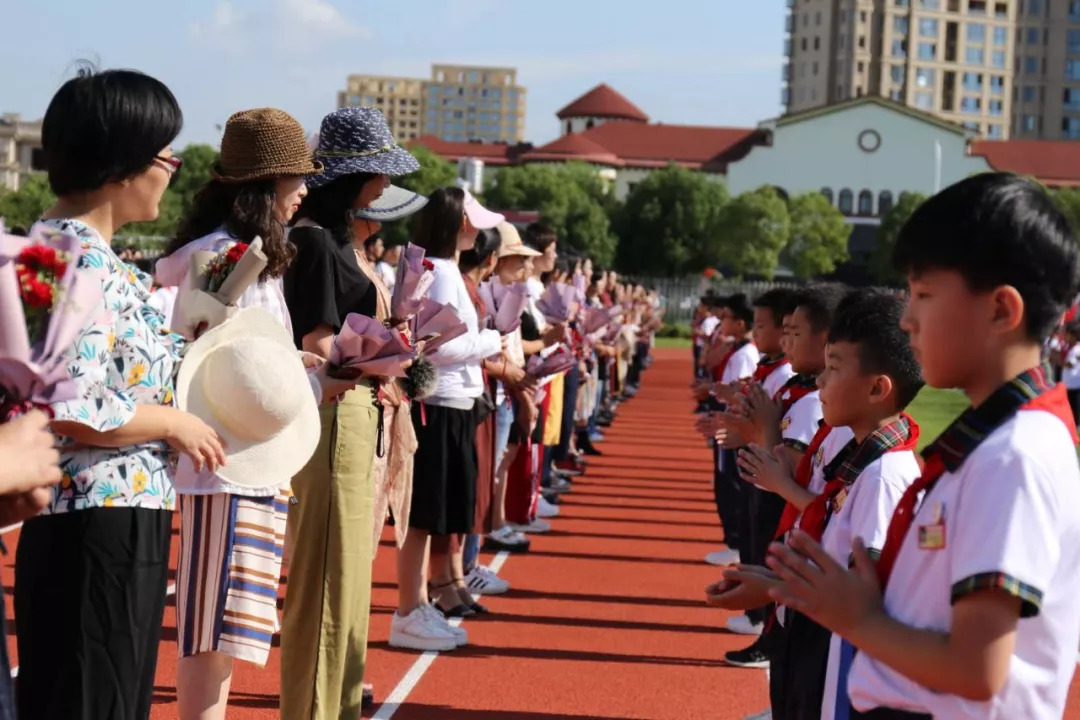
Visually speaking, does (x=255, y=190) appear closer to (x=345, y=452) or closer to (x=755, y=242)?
(x=345, y=452)

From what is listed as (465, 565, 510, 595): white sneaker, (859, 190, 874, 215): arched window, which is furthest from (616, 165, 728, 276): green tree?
(465, 565, 510, 595): white sneaker

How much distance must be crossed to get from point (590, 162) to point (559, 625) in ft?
341

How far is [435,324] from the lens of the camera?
5.89 metres

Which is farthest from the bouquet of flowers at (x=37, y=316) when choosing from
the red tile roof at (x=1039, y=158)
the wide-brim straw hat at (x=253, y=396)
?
the red tile roof at (x=1039, y=158)

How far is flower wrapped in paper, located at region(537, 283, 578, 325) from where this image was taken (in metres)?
11.9

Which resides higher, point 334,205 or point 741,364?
point 334,205

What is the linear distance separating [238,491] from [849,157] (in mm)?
109950

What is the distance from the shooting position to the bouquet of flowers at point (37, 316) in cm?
283

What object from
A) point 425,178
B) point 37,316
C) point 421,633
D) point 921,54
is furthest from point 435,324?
point 921,54

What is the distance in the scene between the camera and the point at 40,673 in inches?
144

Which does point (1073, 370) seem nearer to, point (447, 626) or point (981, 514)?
point (447, 626)

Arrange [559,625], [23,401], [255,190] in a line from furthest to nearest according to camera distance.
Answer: [559,625], [255,190], [23,401]

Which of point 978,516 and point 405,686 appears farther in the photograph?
point 405,686

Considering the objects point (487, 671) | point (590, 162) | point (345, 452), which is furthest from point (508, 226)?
point (590, 162)
